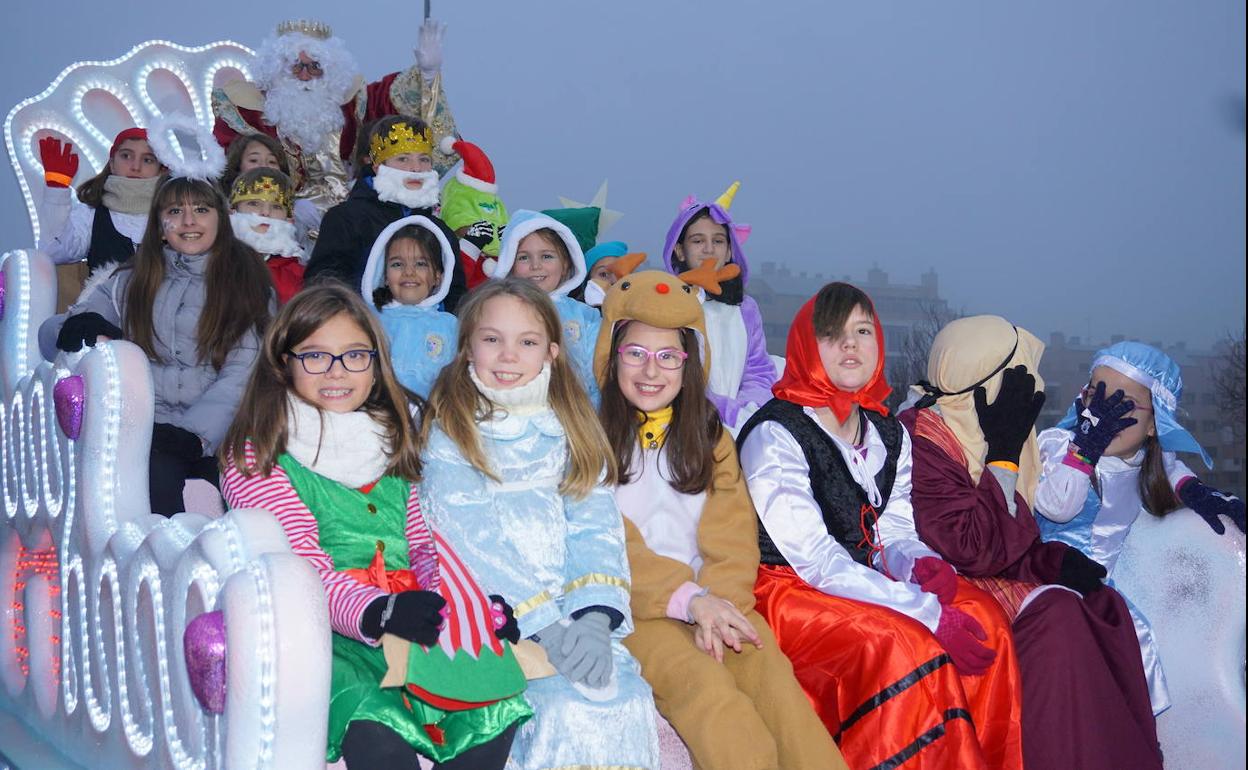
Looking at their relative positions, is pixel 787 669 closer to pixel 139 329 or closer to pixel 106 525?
pixel 106 525

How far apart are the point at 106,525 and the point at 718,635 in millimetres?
1574

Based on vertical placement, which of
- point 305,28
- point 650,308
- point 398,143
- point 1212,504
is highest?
point 305,28

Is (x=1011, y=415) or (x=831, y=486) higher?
(x=1011, y=415)

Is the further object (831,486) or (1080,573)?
(1080,573)

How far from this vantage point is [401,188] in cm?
500

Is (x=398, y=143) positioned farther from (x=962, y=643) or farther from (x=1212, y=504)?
(x=1212, y=504)

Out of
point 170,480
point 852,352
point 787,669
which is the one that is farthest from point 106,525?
point 852,352

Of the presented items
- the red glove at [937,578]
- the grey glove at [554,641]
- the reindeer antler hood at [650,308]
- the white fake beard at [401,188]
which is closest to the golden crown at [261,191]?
the white fake beard at [401,188]

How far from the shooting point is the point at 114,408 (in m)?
2.92

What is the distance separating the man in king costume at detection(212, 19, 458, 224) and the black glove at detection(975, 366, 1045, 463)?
11.0ft

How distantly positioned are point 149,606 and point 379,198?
2.76 metres

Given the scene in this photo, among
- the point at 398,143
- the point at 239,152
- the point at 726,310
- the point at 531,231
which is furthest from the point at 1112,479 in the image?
the point at 239,152

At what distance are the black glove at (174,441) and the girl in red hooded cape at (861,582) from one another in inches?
64.4

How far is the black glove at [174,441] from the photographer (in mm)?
3461
